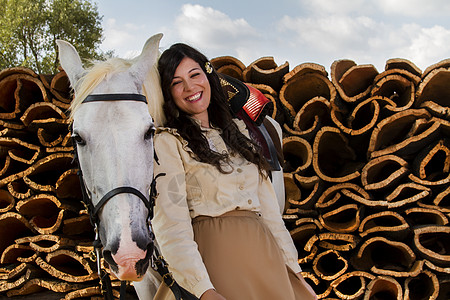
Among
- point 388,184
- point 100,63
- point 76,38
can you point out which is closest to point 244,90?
point 100,63

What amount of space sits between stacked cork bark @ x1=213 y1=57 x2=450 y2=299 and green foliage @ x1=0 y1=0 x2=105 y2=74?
4536mm

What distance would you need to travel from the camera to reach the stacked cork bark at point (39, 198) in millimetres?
2367

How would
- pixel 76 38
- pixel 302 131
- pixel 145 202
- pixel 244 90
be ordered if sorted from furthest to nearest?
pixel 76 38 → pixel 302 131 → pixel 244 90 → pixel 145 202

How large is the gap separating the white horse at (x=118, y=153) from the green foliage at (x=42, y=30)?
518 cm

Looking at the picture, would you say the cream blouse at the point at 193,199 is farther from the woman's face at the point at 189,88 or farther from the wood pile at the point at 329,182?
the wood pile at the point at 329,182

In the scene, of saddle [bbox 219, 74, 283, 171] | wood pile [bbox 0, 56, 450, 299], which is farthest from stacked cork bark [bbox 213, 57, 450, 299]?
saddle [bbox 219, 74, 283, 171]

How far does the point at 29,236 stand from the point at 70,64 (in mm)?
1685

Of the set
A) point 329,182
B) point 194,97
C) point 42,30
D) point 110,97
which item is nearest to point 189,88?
point 194,97

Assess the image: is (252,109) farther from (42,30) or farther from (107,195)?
(42,30)

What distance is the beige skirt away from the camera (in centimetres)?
112

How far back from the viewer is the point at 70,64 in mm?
1313

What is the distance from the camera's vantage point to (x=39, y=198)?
2.39 metres

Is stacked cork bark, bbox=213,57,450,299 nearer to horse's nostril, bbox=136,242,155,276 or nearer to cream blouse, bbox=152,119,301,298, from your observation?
cream blouse, bbox=152,119,301,298

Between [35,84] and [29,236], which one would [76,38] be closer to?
[35,84]
